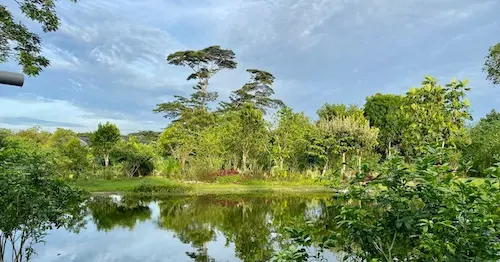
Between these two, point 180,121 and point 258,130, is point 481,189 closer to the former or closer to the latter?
point 258,130

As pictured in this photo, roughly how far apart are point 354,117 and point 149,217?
48.1ft

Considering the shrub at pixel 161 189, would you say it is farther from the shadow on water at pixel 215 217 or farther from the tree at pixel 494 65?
the tree at pixel 494 65

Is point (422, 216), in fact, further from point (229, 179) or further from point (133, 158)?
point (133, 158)

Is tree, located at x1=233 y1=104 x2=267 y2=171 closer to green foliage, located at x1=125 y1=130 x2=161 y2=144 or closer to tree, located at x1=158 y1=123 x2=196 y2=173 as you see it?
tree, located at x1=158 y1=123 x2=196 y2=173

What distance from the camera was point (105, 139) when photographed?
63.9 ft

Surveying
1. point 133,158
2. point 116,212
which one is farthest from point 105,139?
point 116,212

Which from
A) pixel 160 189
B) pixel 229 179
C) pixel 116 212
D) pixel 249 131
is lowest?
pixel 116 212

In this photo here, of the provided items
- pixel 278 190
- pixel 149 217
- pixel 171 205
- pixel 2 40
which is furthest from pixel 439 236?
pixel 278 190

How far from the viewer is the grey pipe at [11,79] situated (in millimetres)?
1402

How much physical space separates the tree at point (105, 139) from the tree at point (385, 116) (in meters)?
15.4

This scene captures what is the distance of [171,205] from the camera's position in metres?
11.8

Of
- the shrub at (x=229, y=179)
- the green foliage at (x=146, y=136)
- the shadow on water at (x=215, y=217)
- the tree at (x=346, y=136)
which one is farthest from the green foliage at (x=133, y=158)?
the green foliage at (x=146, y=136)

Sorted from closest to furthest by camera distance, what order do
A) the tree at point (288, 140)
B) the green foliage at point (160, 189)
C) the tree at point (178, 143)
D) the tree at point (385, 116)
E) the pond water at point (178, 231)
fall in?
1. the pond water at point (178, 231)
2. the green foliage at point (160, 189)
3. the tree at point (288, 140)
4. the tree at point (178, 143)
5. the tree at point (385, 116)

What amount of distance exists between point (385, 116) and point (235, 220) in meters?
18.1
